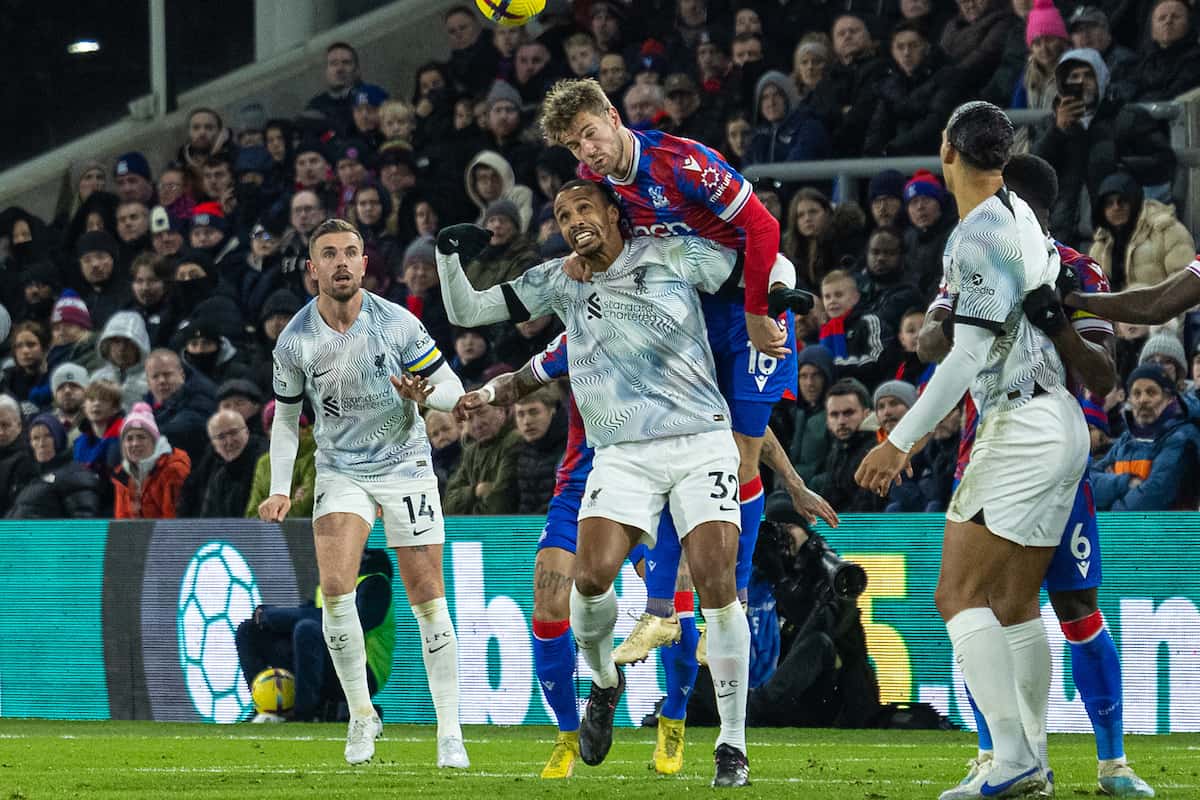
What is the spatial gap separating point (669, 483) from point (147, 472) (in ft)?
26.4

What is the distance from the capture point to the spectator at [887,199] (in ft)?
45.8

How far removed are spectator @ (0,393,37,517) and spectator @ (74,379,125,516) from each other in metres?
0.52

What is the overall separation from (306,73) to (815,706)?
12.0 m

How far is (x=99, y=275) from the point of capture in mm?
18734

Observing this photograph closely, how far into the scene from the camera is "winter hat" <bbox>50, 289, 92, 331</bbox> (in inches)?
715

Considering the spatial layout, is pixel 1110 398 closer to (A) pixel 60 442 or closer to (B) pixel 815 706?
(B) pixel 815 706

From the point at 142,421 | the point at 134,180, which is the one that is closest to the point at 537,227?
the point at 142,421

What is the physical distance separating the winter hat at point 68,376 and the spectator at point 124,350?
11cm

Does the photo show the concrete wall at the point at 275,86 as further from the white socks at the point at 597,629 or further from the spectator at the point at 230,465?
the white socks at the point at 597,629

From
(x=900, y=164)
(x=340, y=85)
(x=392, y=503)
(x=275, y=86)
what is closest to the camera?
(x=392, y=503)

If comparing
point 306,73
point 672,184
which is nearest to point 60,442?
point 306,73

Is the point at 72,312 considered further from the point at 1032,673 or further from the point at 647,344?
the point at 1032,673

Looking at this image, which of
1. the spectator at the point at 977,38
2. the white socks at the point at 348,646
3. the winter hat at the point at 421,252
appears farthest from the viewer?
the winter hat at the point at 421,252

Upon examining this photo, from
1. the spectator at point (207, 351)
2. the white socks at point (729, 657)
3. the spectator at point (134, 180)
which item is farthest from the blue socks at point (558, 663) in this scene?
the spectator at point (134, 180)
